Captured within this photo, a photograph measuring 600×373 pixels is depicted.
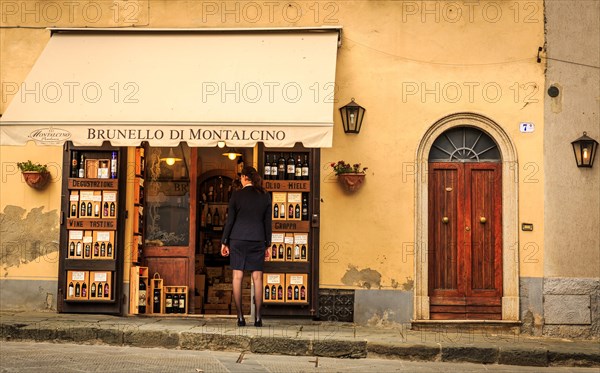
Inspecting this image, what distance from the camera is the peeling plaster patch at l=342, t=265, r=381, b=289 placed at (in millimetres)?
12438

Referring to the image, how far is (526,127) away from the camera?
40.8 ft

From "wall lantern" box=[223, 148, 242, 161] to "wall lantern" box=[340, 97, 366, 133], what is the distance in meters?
1.94

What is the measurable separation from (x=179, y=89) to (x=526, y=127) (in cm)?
482

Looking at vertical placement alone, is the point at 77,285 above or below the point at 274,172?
below

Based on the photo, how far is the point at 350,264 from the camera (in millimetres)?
12445

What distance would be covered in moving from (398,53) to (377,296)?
135 inches

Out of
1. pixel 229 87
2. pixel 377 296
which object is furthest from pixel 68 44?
pixel 377 296

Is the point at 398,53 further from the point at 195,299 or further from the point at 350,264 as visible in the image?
the point at 195,299

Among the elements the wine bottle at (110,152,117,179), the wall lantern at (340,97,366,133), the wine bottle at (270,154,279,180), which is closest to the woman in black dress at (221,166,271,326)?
the wine bottle at (270,154,279,180)

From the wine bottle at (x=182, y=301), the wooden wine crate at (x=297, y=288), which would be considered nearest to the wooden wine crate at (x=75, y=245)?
the wine bottle at (x=182, y=301)

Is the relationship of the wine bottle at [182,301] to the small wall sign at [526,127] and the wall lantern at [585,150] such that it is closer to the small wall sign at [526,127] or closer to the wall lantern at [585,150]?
the small wall sign at [526,127]

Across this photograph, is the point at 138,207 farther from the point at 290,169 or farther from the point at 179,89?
the point at 290,169

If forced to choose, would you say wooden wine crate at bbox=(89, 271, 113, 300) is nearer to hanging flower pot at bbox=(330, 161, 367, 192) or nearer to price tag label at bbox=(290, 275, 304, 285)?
price tag label at bbox=(290, 275, 304, 285)

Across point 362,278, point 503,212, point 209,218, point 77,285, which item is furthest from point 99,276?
point 503,212
